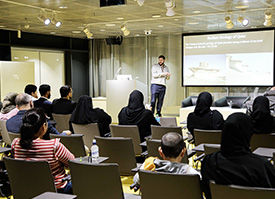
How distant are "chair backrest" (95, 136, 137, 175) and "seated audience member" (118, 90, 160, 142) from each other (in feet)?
3.42

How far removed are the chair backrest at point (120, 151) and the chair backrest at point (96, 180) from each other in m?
1.33

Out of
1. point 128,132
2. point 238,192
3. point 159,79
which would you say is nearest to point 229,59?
point 159,79

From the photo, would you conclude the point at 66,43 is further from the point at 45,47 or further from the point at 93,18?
the point at 93,18

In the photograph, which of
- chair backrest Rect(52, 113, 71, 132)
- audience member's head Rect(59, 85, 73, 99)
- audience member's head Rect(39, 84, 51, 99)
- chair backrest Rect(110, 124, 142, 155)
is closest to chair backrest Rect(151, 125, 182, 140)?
chair backrest Rect(110, 124, 142, 155)

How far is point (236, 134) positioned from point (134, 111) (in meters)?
3.15

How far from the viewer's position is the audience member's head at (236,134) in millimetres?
2307

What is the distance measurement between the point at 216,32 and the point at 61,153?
31.3 ft

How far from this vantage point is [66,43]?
14180 mm

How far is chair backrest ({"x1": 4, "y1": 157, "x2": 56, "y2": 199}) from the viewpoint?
283cm

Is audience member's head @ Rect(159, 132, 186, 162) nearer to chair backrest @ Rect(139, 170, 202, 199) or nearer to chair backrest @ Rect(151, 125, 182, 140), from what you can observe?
chair backrest @ Rect(139, 170, 202, 199)

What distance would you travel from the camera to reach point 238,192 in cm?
220

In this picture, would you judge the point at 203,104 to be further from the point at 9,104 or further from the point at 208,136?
the point at 9,104

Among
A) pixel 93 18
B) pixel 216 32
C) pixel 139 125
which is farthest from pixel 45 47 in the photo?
pixel 139 125

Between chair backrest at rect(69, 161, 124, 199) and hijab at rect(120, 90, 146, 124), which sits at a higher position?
hijab at rect(120, 90, 146, 124)
